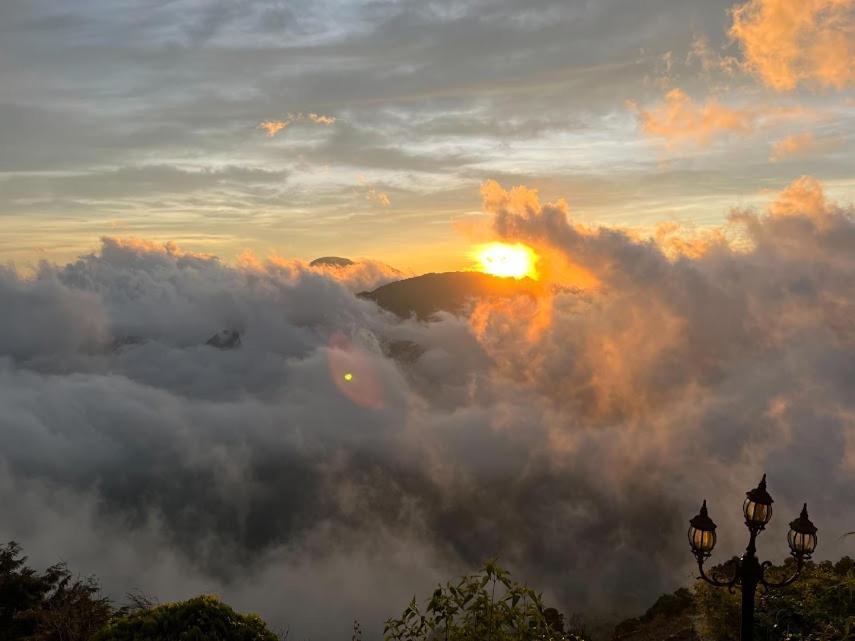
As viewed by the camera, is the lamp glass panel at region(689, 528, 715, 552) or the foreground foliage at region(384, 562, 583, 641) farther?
the lamp glass panel at region(689, 528, 715, 552)

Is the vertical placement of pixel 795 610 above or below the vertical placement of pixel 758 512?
below

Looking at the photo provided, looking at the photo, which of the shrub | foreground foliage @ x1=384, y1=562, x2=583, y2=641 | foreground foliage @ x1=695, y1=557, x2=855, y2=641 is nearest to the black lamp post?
foreground foliage @ x1=695, y1=557, x2=855, y2=641

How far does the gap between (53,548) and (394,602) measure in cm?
10225

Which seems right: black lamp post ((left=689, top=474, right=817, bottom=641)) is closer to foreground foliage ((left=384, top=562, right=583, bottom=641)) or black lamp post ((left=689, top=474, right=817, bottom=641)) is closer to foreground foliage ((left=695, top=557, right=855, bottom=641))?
foreground foliage ((left=695, top=557, right=855, bottom=641))

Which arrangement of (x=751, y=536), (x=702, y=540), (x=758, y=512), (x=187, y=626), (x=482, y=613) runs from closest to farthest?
(x=482, y=613) < (x=758, y=512) < (x=702, y=540) < (x=751, y=536) < (x=187, y=626)

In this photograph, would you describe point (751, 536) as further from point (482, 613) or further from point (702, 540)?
point (482, 613)

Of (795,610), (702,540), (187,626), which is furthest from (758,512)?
(187,626)

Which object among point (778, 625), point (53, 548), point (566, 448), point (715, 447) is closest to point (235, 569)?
point (53, 548)

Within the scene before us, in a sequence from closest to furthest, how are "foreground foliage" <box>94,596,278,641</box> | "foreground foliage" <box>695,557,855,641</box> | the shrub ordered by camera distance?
"foreground foliage" <box>94,596,278,641</box> → "foreground foliage" <box>695,557,855,641</box> → the shrub

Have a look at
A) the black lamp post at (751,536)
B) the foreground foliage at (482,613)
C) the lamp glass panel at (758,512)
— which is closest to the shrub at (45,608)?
the foreground foliage at (482,613)

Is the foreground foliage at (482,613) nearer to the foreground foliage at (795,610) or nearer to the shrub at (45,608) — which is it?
the foreground foliage at (795,610)

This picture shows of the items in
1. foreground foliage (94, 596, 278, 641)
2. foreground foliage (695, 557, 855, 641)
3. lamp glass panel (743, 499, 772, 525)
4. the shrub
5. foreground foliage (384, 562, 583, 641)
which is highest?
lamp glass panel (743, 499, 772, 525)

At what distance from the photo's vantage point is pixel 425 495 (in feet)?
569

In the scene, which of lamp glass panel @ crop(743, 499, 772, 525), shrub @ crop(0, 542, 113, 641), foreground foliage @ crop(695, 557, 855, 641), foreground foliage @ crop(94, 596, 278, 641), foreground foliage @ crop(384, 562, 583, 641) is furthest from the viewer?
shrub @ crop(0, 542, 113, 641)
